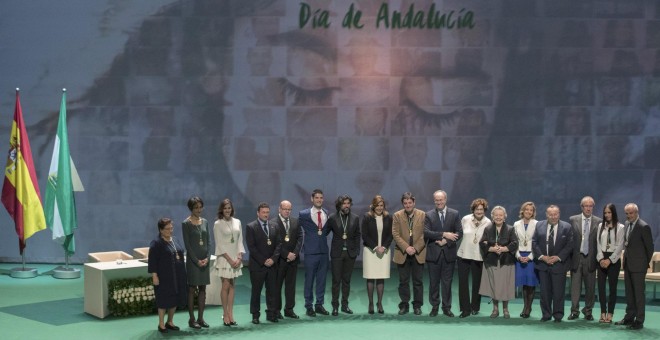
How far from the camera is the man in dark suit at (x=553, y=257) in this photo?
1122 cm

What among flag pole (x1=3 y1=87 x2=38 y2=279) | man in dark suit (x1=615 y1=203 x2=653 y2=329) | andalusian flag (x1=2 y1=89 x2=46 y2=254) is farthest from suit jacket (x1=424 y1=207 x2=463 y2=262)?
flag pole (x1=3 y1=87 x2=38 y2=279)

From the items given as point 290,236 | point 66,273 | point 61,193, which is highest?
point 61,193

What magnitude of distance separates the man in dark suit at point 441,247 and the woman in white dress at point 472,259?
11 cm

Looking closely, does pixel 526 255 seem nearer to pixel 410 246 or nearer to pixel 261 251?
pixel 410 246

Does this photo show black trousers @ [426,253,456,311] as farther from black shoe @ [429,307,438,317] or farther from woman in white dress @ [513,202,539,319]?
woman in white dress @ [513,202,539,319]

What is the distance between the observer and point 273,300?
36.7ft

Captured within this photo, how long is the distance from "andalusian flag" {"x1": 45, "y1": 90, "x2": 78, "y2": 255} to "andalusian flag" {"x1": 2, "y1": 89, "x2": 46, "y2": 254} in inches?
8.4

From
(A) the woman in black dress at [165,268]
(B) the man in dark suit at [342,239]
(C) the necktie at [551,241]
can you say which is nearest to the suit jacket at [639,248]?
(C) the necktie at [551,241]

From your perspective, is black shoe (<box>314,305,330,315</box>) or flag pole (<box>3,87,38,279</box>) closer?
black shoe (<box>314,305,330,315</box>)

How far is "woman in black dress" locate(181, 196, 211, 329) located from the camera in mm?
10672

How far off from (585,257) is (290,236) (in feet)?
12.7

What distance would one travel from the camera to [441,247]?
37.9ft

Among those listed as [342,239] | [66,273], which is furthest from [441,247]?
[66,273]

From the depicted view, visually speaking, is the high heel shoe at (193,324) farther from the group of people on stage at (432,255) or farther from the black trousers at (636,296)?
the black trousers at (636,296)
